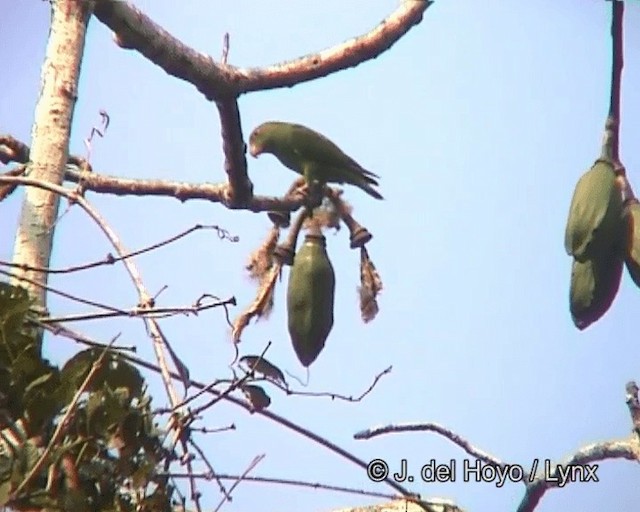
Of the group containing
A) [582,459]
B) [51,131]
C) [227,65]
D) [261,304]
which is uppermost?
[227,65]

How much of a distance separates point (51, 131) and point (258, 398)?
286mm

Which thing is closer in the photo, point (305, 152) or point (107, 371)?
point (107, 371)

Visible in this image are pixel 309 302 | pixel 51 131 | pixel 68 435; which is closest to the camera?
pixel 68 435

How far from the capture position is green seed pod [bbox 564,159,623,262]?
3.03 ft

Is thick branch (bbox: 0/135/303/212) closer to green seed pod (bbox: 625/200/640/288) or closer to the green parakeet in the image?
the green parakeet

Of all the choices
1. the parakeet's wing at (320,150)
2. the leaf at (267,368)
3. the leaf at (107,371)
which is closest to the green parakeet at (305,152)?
the parakeet's wing at (320,150)

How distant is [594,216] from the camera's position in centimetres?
93

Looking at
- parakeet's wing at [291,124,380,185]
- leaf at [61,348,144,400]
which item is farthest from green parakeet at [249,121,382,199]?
leaf at [61,348,144,400]

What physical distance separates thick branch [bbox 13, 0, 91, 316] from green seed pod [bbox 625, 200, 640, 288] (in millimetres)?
529

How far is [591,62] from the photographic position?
102cm

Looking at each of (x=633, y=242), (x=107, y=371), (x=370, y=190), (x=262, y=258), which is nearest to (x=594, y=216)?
(x=633, y=242)

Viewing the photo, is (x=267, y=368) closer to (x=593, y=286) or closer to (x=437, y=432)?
(x=437, y=432)

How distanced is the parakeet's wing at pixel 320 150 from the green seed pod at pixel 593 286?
226 millimetres

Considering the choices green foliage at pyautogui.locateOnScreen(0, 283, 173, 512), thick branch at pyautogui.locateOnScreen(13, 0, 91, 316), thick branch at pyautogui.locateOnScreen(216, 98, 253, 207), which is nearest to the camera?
green foliage at pyautogui.locateOnScreen(0, 283, 173, 512)
